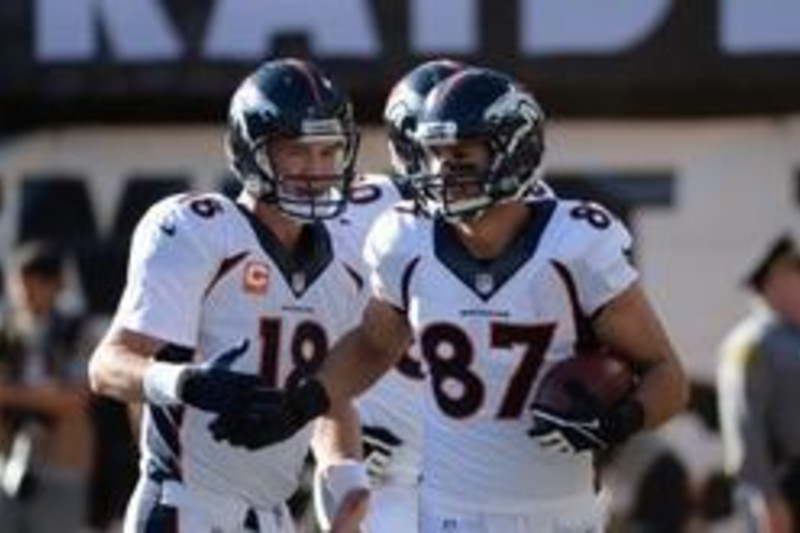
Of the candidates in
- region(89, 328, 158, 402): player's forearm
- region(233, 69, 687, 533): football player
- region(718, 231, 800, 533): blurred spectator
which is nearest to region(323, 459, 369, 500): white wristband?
region(233, 69, 687, 533): football player

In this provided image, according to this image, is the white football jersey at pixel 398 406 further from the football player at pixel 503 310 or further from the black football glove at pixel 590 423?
the black football glove at pixel 590 423

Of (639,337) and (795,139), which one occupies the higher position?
(639,337)

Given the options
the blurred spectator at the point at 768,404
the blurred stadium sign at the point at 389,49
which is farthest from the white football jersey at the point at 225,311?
the blurred stadium sign at the point at 389,49

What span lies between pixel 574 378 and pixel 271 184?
2.99ft

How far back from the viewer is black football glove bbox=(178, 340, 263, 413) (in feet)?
20.3

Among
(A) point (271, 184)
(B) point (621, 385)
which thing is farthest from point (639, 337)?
(A) point (271, 184)

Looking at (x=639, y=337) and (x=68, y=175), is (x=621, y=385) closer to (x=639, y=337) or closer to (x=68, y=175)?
(x=639, y=337)

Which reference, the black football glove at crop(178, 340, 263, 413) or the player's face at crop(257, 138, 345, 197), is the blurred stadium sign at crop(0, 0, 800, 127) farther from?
the black football glove at crop(178, 340, 263, 413)

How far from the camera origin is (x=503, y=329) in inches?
247

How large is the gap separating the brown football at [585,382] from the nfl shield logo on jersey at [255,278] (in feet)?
2.41

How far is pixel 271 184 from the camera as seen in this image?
264 inches

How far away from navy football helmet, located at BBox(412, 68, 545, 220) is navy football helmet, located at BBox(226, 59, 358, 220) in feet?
1.15

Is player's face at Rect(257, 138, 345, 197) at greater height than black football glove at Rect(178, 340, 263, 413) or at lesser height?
greater

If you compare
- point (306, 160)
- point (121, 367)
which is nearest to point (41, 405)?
point (306, 160)
